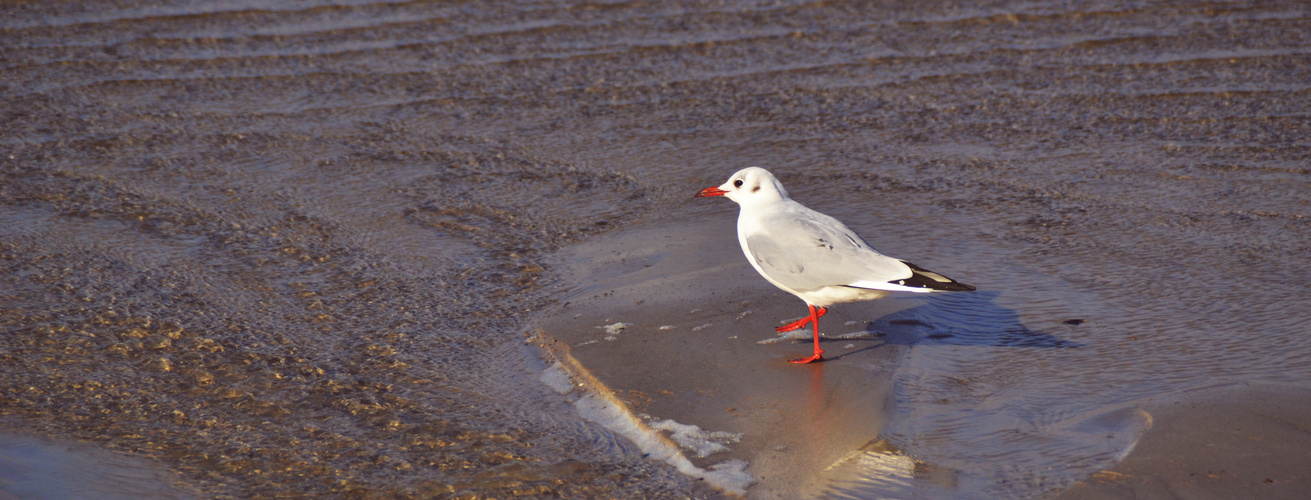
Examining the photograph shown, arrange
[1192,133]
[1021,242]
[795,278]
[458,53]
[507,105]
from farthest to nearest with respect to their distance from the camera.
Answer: [458,53], [507,105], [1192,133], [1021,242], [795,278]

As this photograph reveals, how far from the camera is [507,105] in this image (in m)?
8.65

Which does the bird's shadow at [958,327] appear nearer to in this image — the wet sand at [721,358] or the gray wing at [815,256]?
the wet sand at [721,358]

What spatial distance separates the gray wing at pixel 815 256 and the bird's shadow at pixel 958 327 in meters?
0.41

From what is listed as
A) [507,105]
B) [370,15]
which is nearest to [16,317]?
[507,105]

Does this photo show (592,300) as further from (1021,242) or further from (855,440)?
(1021,242)

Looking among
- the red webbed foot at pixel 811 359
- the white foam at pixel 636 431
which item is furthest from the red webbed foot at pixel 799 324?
the white foam at pixel 636 431

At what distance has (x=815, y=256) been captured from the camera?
463cm

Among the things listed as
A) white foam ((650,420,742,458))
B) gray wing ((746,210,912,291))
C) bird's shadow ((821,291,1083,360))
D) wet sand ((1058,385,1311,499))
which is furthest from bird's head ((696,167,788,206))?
wet sand ((1058,385,1311,499))

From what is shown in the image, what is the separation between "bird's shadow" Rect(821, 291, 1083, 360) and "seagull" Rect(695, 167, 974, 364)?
26cm

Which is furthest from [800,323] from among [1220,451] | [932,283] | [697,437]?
[1220,451]

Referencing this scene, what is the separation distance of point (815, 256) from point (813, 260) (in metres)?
0.02

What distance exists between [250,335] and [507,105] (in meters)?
4.03

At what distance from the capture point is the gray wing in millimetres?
4484

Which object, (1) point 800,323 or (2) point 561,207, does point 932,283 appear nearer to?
(1) point 800,323
